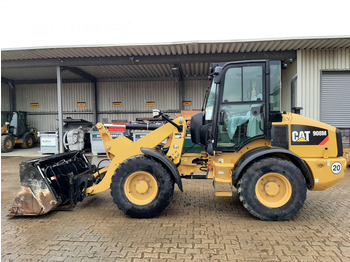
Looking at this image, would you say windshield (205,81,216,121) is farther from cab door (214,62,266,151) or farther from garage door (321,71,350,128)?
garage door (321,71,350,128)

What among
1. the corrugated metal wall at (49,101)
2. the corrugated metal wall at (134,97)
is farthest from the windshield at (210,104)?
the corrugated metal wall at (49,101)

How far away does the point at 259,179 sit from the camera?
3904 millimetres

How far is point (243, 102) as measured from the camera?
13.4ft

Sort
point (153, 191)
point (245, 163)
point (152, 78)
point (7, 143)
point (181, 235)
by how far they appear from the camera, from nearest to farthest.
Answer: point (181, 235) → point (245, 163) → point (153, 191) → point (7, 143) → point (152, 78)

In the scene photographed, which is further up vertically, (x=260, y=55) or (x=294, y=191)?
(x=260, y=55)

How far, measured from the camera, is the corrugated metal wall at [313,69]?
9078mm

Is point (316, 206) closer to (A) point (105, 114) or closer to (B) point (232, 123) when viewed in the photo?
(B) point (232, 123)

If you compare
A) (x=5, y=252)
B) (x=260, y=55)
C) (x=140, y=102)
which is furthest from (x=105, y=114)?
(x=5, y=252)

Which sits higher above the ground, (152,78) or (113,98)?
(152,78)

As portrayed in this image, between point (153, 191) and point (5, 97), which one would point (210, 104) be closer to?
point (153, 191)

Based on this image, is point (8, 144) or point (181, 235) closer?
point (181, 235)

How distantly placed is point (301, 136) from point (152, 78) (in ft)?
38.9

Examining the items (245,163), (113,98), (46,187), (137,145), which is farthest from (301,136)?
(113,98)

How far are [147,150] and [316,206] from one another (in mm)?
3379
